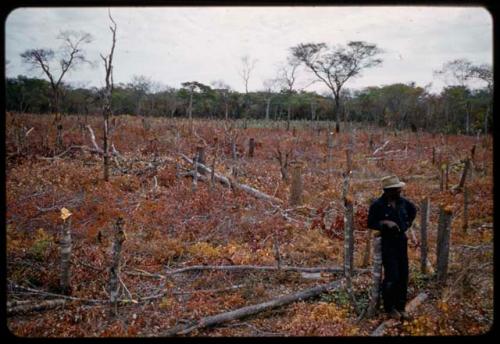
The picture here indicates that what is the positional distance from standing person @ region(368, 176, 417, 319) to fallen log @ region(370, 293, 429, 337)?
0.12 m

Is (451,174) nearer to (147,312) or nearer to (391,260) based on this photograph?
(391,260)

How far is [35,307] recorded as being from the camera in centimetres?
470

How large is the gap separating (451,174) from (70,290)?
41.0ft

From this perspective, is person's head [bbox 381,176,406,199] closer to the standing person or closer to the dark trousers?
the standing person

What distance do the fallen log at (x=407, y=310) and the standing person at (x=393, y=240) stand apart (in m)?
0.12

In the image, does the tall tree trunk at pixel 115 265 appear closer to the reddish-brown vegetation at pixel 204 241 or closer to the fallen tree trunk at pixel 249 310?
the reddish-brown vegetation at pixel 204 241

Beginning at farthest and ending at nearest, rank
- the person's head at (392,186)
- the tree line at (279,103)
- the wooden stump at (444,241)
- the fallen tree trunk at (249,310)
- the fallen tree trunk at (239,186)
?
the tree line at (279,103) < the fallen tree trunk at (239,186) < the wooden stump at (444,241) < the person's head at (392,186) < the fallen tree trunk at (249,310)

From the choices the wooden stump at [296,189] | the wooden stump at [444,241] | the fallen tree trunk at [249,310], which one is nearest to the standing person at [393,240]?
the wooden stump at [444,241]

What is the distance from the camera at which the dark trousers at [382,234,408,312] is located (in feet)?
14.8

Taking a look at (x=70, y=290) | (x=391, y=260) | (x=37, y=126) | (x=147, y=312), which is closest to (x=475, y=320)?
(x=391, y=260)

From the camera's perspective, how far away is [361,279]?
18.3ft

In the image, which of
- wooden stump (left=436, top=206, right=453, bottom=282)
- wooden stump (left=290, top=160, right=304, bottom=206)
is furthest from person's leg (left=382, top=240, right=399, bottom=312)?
wooden stump (left=290, top=160, right=304, bottom=206)

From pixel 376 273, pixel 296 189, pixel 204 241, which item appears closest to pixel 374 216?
pixel 376 273

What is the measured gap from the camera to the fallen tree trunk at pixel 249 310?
4371 mm
